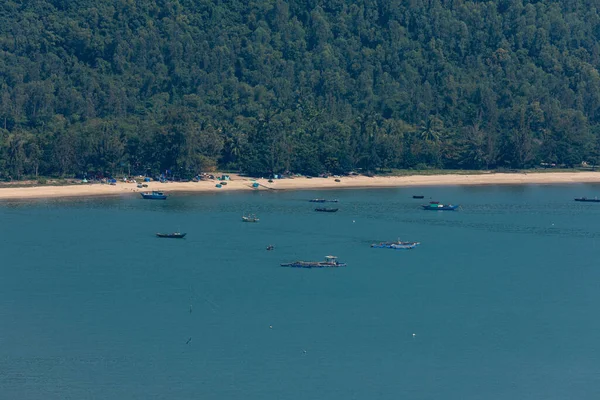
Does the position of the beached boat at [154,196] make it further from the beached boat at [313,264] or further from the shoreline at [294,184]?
the beached boat at [313,264]

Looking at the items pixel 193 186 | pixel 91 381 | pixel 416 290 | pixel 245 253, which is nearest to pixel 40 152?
pixel 193 186

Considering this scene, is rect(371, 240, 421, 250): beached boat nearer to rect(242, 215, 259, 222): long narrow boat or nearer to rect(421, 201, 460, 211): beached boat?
rect(242, 215, 259, 222): long narrow boat

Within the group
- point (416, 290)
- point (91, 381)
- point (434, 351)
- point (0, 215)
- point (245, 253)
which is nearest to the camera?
point (91, 381)

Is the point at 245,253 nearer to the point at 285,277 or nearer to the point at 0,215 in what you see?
the point at 285,277

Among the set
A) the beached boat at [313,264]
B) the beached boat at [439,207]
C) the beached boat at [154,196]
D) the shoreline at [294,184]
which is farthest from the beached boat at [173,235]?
the beached boat at [439,207]

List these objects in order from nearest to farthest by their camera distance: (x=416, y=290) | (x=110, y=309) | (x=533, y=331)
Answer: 1. (x=533, y=331)
2. (x=110, y=309)
3. (x=416, y=290)

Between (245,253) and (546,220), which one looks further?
(546,220)

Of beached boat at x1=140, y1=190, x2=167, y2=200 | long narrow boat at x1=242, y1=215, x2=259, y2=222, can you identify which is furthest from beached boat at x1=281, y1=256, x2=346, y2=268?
beached boat at x1=140, y1=190, x2=167, y2=200

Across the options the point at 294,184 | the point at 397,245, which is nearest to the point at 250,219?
the point at 397,245
